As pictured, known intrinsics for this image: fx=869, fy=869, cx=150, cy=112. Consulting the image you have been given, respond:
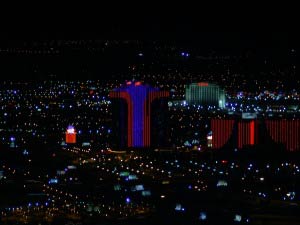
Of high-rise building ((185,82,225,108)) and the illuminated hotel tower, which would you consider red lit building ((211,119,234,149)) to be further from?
high-rise building ((185,82,225,108))

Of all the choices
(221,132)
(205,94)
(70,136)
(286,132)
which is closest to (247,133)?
(221,132)

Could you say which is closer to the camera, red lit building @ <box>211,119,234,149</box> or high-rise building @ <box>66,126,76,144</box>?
red lit building @ <box>211,119,234,149</box>

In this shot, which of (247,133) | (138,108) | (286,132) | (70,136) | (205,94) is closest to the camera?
(286,132)

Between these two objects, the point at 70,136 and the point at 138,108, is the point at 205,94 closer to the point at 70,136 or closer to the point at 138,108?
the point at 138,108

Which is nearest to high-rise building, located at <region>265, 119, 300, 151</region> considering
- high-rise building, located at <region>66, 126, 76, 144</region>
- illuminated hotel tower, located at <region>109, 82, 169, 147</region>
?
illuminated hotel tower, located at <region>109, 82, 169, 147</region>

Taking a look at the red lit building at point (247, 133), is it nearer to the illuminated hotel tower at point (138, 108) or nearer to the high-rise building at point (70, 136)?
the illuminated hotel tower at point (138, 108)

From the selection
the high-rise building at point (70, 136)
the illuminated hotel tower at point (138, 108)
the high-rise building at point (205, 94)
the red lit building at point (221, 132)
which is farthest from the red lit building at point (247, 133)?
the high-rise building at point (205, 94)
